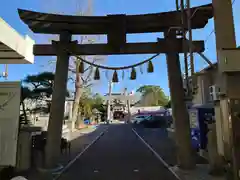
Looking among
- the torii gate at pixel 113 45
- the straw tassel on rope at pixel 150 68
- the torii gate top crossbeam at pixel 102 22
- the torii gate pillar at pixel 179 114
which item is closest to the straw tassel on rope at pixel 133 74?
the straw tassel on rope at pixel 150 68

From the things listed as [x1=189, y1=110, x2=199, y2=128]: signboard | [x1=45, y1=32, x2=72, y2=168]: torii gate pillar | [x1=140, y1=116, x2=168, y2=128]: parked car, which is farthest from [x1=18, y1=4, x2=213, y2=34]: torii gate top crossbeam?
[x1=140, y1=116, x2=168, y2=128]: parked car

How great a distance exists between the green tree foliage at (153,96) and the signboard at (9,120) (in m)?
62.6

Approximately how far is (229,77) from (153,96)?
6560cm

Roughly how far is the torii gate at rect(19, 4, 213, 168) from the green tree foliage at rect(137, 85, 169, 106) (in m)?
60.6

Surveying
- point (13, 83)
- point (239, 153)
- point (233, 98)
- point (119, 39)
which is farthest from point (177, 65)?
point (13, 83)

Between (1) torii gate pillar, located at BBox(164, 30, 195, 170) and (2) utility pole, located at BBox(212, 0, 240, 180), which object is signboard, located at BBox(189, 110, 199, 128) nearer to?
(1) torii gate pillar, located at BBox(164, 30, 195, 170)

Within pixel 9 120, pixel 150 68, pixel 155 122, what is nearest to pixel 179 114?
pixel 150 68

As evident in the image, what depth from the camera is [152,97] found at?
236 feet

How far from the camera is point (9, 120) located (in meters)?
7.66

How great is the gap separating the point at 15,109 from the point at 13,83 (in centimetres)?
70

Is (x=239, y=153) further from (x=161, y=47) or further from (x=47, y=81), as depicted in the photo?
(x=47, y=81)

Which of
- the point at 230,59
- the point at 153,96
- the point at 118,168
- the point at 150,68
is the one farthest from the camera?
the point at 153,96

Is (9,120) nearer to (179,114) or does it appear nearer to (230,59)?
(179,114)

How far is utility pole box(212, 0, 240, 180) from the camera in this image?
18.2ft
